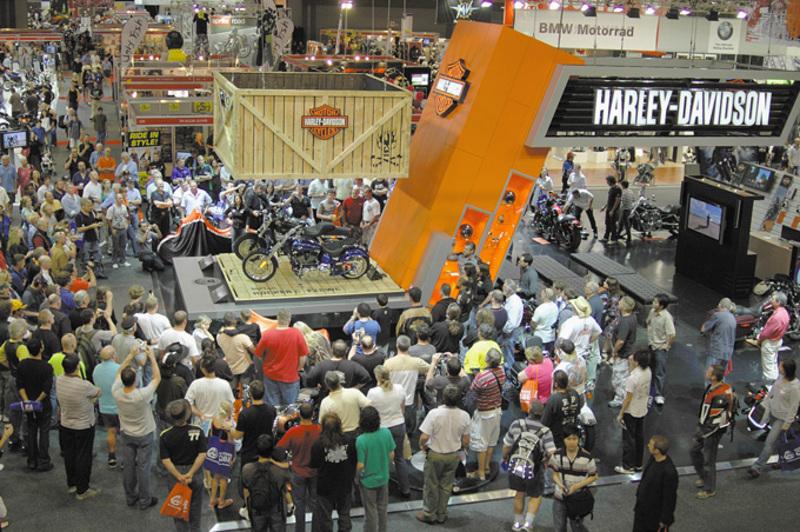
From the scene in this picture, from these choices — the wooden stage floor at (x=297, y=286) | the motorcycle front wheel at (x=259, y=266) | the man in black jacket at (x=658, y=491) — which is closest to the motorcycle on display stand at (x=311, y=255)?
the motorcycle front wheel at (x=259, y=266)

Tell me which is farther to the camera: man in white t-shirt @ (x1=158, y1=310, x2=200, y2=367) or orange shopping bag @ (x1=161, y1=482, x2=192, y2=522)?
man in white t-shirt @ (x1=158, y1=310, x2=200, y2=367)

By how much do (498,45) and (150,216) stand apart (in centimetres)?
760

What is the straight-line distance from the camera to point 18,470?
9523mm

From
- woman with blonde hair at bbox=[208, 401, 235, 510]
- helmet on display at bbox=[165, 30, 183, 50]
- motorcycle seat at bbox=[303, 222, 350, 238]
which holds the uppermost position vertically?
helmet on display at bbox=[165, 30, 183, 50]

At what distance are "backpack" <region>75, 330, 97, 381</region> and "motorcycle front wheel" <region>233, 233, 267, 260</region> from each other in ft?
15.1

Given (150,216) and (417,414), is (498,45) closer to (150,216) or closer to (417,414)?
(417,414)

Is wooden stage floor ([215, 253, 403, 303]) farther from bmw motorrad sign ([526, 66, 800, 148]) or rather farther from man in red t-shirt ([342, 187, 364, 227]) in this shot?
bmw motorrad sign ([526, 66, 800, 148])

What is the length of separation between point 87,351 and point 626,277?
893cm

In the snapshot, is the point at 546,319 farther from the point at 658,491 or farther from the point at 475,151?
the point at 658,491

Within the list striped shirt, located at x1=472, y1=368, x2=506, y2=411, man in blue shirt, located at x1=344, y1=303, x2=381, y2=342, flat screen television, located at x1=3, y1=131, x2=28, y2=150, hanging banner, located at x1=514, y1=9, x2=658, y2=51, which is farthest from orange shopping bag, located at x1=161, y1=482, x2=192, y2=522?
hanging banner, located at x1=514, y1=9, x2=658, y2=51

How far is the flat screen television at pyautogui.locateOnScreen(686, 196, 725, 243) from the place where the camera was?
16.4m

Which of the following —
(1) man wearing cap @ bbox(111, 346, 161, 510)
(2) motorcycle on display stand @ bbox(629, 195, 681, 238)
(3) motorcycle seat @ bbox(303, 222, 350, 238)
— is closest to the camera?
(1) man wearing cap @ bbox(111, 346, 161, 510)

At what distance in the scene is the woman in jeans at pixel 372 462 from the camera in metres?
7.77

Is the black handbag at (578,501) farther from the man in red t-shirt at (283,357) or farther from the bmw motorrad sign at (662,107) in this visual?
the bmw motorrad sign at (662,107)
